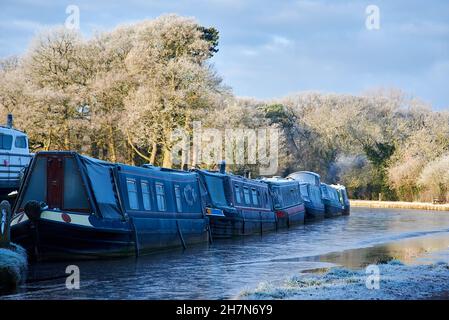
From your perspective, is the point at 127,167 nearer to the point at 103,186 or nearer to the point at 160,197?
the point at 103,186

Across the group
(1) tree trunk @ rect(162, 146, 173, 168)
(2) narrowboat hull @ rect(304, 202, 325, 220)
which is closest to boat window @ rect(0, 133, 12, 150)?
(2) narrowboat hull @ rect(304, 202, 325, 220)

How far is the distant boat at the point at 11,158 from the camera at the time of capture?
24250 millimetres

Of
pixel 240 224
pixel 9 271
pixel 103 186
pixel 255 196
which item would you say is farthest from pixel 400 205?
pixel 9 271

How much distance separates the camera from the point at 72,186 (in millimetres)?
18438

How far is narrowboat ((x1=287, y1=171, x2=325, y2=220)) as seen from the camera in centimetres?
4381

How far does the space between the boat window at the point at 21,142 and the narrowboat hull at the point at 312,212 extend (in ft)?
69.4

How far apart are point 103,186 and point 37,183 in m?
1.66

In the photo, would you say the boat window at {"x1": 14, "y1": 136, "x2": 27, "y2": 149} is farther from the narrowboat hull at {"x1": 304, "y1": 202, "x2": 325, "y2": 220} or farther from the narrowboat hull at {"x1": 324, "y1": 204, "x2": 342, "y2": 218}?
the narrowboat hull at {"x1": 324, "y1": 204, "x2": 342, "y2": 218}

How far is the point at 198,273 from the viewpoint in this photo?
55.0 ft

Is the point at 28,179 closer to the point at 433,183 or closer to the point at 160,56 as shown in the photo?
the point at 160,56

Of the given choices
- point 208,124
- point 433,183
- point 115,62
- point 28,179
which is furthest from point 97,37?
point 28,179

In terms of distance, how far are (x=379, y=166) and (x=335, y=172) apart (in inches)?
212

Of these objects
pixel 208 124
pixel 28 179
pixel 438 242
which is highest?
pixel 208 124

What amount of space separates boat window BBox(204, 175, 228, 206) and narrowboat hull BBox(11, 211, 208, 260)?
6950mm
